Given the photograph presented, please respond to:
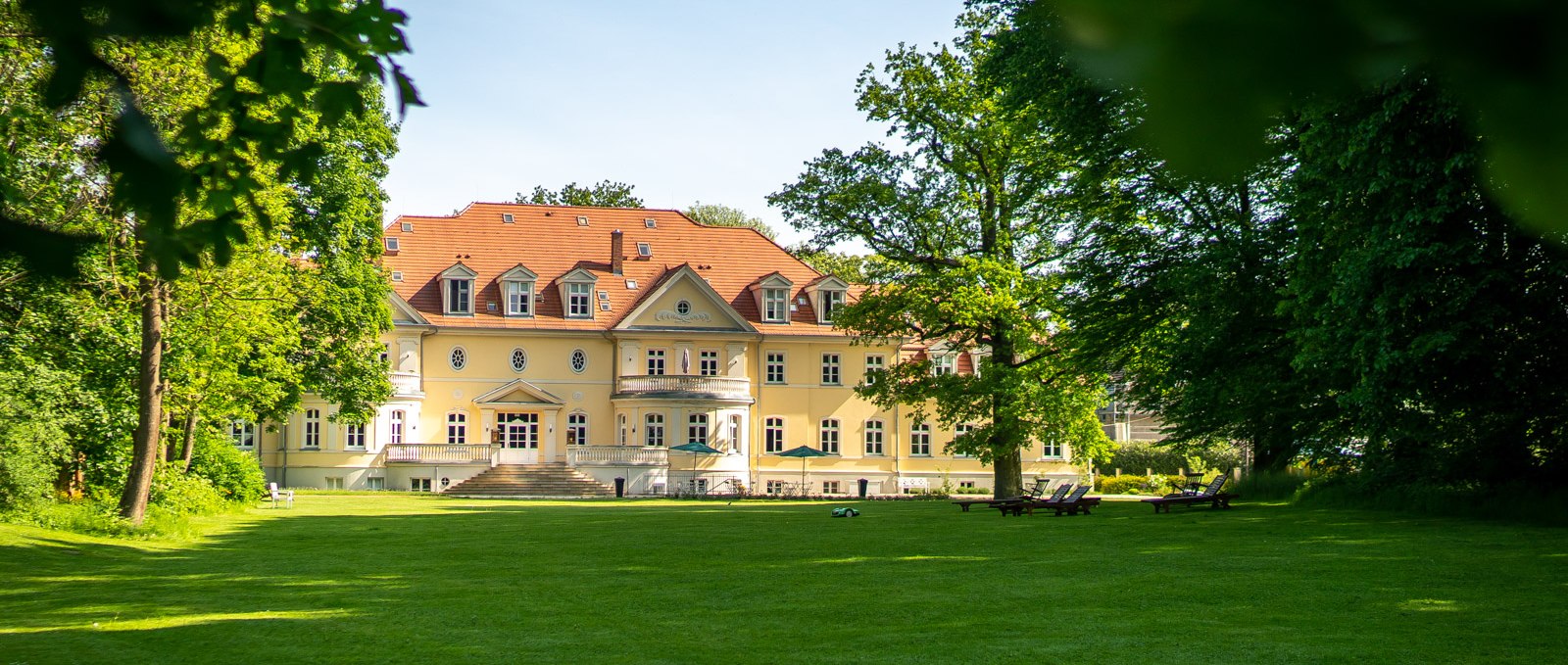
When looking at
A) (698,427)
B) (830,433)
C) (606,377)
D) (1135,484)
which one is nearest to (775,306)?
(830,433)

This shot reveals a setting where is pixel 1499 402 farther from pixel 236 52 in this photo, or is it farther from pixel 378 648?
pixel 236 52

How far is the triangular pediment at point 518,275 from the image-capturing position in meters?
51.7

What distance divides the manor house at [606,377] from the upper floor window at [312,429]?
0.07m

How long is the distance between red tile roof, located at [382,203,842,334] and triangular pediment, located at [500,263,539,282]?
112 centimetres

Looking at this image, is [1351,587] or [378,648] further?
[1351,587]

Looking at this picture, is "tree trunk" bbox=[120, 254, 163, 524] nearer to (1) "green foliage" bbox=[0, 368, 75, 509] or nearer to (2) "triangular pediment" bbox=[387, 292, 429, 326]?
(1) "green foliage" bbox=[0, 368, 75, 509]

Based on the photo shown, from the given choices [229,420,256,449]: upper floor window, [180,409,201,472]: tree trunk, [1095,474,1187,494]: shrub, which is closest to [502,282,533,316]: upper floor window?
[229,420,256,449]: upper floor window

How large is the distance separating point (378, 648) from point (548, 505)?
29.2 metres

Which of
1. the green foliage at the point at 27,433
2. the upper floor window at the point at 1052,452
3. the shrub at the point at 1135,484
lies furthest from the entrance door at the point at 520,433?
the green foliage at the point at 27,433

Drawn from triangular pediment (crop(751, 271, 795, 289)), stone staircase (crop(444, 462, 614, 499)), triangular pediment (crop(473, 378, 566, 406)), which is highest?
triangular pediment (crop(751, 271, 795, 289))

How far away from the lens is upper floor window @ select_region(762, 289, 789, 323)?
2125 inches

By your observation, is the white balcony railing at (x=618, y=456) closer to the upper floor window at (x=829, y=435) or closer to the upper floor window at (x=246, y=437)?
the upper floor window at (x=829, y=435)

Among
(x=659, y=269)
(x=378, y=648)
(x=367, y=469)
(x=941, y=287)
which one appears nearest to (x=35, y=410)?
(x=378, y=648)

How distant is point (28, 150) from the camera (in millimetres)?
17578
